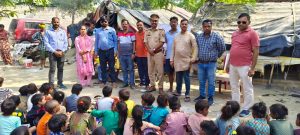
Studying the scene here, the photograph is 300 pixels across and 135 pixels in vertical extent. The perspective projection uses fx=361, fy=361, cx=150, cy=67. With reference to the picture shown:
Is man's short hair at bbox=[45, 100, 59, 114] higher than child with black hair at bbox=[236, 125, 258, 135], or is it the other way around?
man's short hair at bbox=[45, 100, 59, 114]

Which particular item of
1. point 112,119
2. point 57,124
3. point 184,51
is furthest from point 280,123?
point 184,51

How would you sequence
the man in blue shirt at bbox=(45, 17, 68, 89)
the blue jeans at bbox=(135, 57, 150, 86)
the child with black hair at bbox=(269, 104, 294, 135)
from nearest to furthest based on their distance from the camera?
the child with black hair at bbox=(269, 104, 294, 135) < the man in blue shirt at bbox=(45, 17, 68, 89) < the blue jeans at bbox=(135, 57, 150, 86)

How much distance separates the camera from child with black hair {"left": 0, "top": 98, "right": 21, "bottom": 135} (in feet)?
14.2

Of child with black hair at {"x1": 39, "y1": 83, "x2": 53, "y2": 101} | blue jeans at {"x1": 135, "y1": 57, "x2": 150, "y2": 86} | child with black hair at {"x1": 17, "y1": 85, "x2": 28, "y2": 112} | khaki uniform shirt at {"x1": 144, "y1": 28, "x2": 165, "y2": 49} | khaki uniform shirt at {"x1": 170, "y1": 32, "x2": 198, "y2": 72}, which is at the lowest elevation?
child with black hair at {"x1": 17, "y1": 85, "x2": 28, "y2": 112}

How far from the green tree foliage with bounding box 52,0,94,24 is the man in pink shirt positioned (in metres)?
24.9

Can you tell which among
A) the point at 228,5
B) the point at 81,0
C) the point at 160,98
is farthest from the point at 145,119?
the point at 81,0

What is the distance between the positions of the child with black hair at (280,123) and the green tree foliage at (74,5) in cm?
2683

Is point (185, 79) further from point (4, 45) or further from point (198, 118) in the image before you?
point (4, 45)

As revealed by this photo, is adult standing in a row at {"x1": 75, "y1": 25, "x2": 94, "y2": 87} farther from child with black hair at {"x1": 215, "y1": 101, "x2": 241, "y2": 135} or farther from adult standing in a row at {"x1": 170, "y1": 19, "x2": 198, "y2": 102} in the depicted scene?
child with black hair at {"x1": 215, "y1": 101, "x2": 241, "y2": 135}

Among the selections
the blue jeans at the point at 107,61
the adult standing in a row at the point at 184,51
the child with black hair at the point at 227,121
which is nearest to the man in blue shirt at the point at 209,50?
the adult standing in a row at the point at 184,51

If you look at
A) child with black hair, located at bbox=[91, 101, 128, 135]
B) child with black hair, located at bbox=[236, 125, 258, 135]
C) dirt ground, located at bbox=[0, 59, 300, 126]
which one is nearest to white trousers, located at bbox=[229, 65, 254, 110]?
dirt ground, located at bbox=[0, 59, 300, 126]

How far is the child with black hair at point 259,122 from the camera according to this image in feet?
13.2

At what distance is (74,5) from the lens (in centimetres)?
3014

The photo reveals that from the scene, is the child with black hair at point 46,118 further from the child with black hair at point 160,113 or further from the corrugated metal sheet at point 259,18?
the corrugated metal sheet at point 259,18
